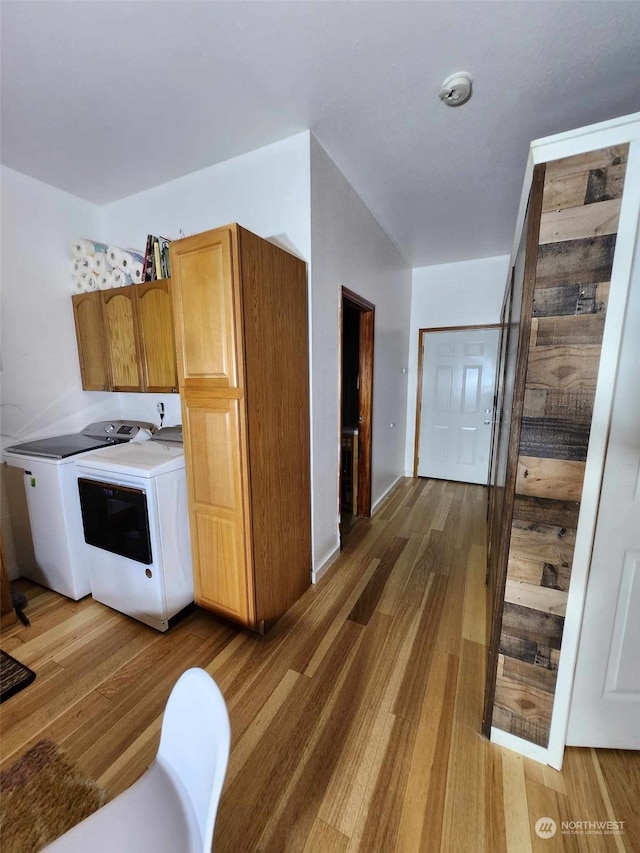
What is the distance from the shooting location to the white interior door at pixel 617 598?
101 centimetres

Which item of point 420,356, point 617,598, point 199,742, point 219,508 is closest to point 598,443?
point 617,598

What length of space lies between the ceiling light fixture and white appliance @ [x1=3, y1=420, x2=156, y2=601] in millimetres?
2648

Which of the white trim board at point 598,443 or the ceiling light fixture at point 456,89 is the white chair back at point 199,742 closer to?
the white trim board at point 598,443

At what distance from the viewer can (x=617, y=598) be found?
1.13m

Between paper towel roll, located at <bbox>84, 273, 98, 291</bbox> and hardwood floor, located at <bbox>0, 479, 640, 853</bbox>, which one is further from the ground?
paper towel roll, located at <bbox>84, 273, 98, 291</bbox>

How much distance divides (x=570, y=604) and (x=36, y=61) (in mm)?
2919

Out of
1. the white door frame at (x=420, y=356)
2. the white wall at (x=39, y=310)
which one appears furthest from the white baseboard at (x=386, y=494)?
the white wall at (x=39, y=310)

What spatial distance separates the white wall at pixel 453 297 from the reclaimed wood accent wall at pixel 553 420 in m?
3.07

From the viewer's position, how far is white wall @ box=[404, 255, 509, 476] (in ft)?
12.5

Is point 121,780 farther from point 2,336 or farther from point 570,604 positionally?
point 2,336

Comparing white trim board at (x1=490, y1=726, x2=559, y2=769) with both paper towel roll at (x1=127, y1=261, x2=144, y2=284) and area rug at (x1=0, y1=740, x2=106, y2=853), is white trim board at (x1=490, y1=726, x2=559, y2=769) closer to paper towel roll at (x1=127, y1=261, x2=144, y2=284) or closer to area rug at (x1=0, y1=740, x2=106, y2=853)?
Answer: area rug at (x1=0, y1=740, x2=106, y2=853)

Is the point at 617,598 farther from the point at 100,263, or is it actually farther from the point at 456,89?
the point at 100,263

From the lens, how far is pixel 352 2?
115 centimetres

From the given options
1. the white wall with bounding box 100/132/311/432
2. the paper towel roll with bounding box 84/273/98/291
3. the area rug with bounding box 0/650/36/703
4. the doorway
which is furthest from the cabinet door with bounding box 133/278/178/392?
the area rug with bounding box 0/650/36/703
